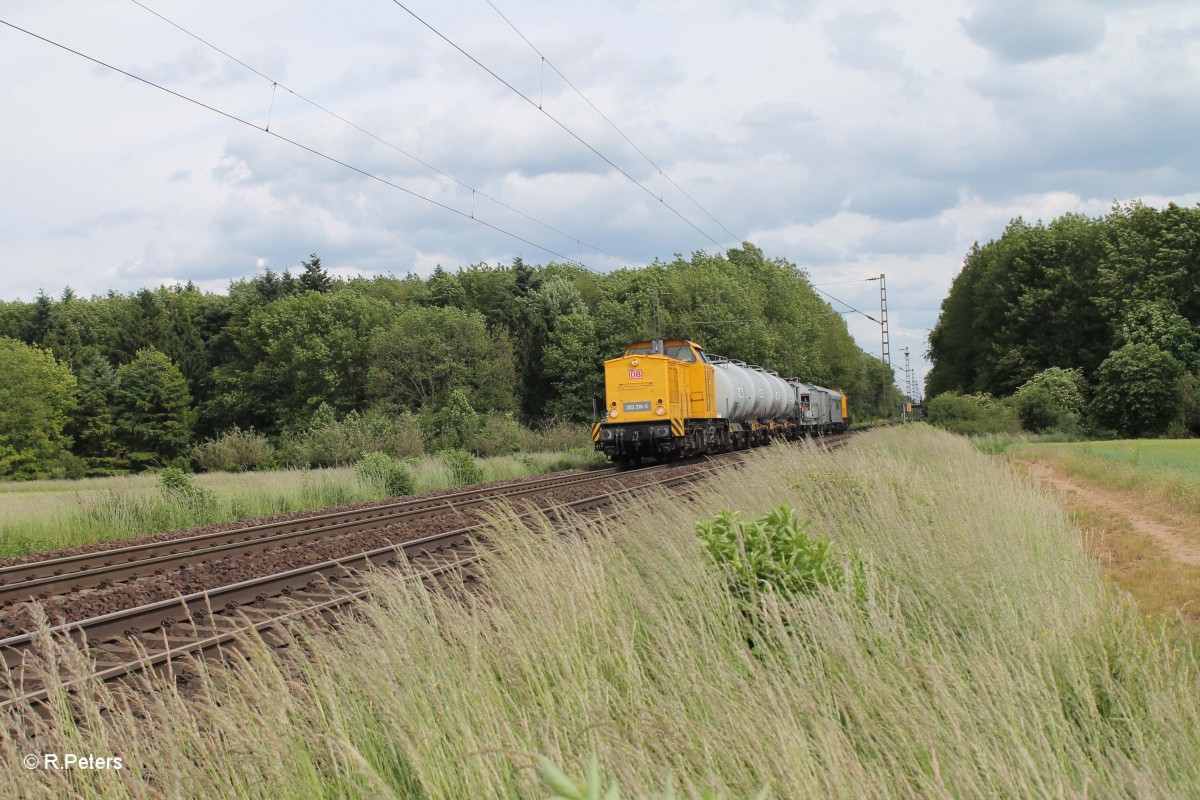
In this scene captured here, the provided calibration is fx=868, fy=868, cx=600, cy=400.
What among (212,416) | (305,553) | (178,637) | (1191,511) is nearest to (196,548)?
(305,553)

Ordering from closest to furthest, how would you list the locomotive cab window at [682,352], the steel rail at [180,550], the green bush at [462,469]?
the steel rail at [180,550]
the green bush at [462,469]
the locomotive cab window at [682,352]

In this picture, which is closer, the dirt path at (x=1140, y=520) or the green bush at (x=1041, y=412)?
the dirt path at (x=1140, y=520)

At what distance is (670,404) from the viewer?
84.0 feet

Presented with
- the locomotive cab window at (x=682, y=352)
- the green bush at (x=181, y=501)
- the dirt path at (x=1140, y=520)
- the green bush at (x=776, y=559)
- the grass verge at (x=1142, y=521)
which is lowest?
the dirt path at (x=1140, y=520)

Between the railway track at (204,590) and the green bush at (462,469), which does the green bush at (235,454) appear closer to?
the green bush at (462,469)

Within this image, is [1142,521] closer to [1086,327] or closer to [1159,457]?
[1159,457]

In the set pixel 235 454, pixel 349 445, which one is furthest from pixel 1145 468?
pixel 235 454

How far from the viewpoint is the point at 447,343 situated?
56.8 m

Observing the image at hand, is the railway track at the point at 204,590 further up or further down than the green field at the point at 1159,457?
further up

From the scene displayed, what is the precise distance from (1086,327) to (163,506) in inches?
2438

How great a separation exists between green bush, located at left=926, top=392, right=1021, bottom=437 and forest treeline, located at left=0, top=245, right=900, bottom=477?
1248 centimetres

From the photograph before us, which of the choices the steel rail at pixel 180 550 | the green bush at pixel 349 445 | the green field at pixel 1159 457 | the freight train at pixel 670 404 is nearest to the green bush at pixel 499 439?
the green bush at pixel 349 445

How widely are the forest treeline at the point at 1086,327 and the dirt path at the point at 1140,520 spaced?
27.7m

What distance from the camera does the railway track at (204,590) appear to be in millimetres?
5781
